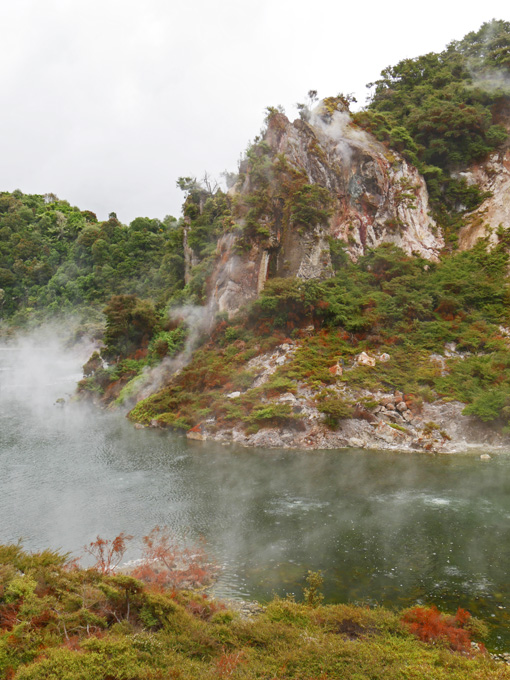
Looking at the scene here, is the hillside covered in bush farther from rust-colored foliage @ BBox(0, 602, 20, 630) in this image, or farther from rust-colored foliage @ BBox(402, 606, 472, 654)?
rust-colored foliage @ BBox(0, 602, 20, 630)

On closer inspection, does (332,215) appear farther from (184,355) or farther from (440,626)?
(440,626)

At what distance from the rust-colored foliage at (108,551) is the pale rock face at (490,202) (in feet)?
129

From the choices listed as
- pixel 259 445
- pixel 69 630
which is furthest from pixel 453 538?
pixel 259 445

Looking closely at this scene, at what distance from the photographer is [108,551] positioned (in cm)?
1536

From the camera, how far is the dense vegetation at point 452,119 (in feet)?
153

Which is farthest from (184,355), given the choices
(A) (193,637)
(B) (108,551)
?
(A) (193,637)

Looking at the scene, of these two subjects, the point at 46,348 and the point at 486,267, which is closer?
the point at 486,267

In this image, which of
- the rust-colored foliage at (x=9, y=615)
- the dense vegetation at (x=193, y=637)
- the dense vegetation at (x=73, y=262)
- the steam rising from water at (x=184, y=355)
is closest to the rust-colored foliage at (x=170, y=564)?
the dense vegetation at (x=193, y=637)

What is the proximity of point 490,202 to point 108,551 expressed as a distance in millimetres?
45536

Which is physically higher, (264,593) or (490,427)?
(490,427)

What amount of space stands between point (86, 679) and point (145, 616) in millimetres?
2384

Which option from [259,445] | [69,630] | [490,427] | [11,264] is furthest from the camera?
[11,264]

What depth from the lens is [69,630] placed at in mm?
9430

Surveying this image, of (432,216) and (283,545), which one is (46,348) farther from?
(283,545)
